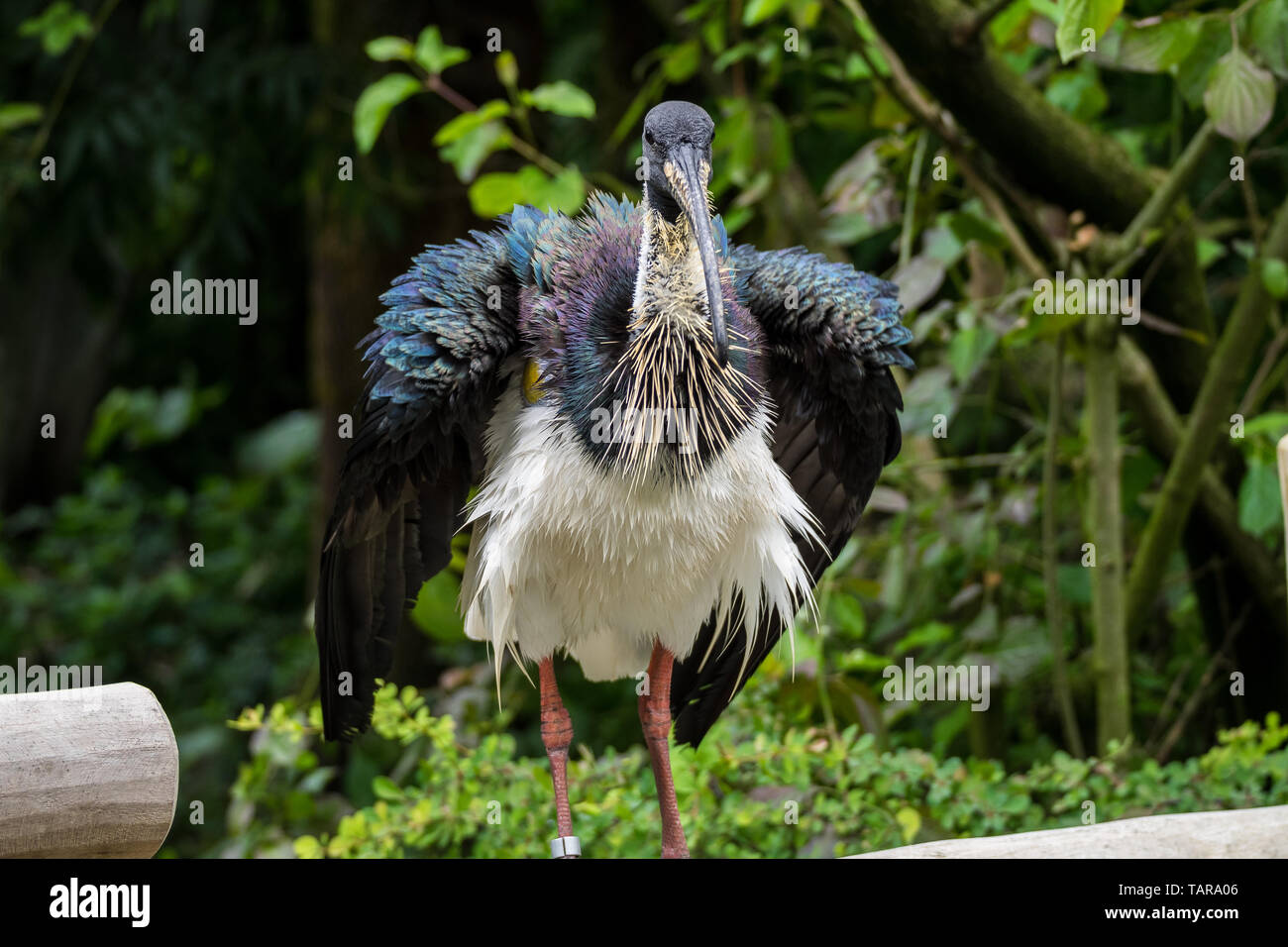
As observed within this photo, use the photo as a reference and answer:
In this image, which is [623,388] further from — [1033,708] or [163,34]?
[163,34]

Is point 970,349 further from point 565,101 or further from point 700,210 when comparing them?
point 700,210

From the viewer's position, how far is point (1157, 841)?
204 centimetres

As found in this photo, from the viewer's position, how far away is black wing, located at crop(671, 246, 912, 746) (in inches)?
104

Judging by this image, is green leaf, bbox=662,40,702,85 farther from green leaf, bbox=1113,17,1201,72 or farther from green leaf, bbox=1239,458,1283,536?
green leaf, bbox=1239,458,1283,536

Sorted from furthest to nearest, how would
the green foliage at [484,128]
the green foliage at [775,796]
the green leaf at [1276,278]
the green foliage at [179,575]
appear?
1. the green foliage at [179,575]
2. the green foliage at [484,128]
3. the green leaf at [1276,278]
4. the green foliage at [775,796]

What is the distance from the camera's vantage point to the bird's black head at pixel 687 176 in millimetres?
2295

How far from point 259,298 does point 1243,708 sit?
17.9 ft

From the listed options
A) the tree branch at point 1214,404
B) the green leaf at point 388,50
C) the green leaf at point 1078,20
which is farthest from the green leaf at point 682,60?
the tree branch at point 1214,404

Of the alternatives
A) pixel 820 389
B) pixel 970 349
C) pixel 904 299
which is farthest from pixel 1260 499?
pixel 820 389

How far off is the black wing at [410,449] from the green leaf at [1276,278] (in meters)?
1.84

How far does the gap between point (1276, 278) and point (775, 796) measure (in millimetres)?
1731

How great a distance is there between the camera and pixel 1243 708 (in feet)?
13.5

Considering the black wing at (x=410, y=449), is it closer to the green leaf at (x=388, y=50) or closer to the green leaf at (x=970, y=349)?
the green leaf at (x=388, y=50)

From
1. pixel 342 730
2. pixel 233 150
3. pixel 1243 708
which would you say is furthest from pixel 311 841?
pixel 233 150
